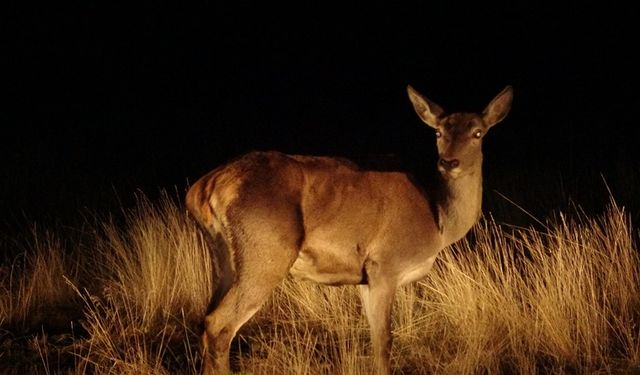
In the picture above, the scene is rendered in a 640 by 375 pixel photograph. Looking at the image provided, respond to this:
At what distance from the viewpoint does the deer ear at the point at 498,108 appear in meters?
7.18

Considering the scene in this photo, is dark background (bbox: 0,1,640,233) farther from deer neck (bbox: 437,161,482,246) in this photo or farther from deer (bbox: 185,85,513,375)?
deer (bbox: 185,85,513,375)

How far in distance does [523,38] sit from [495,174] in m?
30.6

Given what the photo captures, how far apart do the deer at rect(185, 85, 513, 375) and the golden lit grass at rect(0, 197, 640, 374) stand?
1.38 feet

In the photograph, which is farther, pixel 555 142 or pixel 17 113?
pixel 17 113

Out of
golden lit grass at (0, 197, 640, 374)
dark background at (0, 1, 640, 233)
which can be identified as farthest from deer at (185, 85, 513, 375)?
dark background at (0, 1, 640, 233)

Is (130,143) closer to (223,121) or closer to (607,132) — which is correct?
(223,121)

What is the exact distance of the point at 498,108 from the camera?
7234 millimetres

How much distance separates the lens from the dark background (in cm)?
1573

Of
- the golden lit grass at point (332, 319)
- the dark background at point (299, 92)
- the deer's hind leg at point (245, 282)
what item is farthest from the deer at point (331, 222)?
the dark background at point (299, 92)

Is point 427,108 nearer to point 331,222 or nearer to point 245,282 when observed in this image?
point 331,222

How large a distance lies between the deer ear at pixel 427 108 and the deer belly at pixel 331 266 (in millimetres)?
1370

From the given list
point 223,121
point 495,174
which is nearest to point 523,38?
point 223,121

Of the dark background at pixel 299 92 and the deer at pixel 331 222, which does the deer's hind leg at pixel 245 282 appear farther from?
the dark background at pixel 299 92

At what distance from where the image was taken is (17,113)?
30.2m
